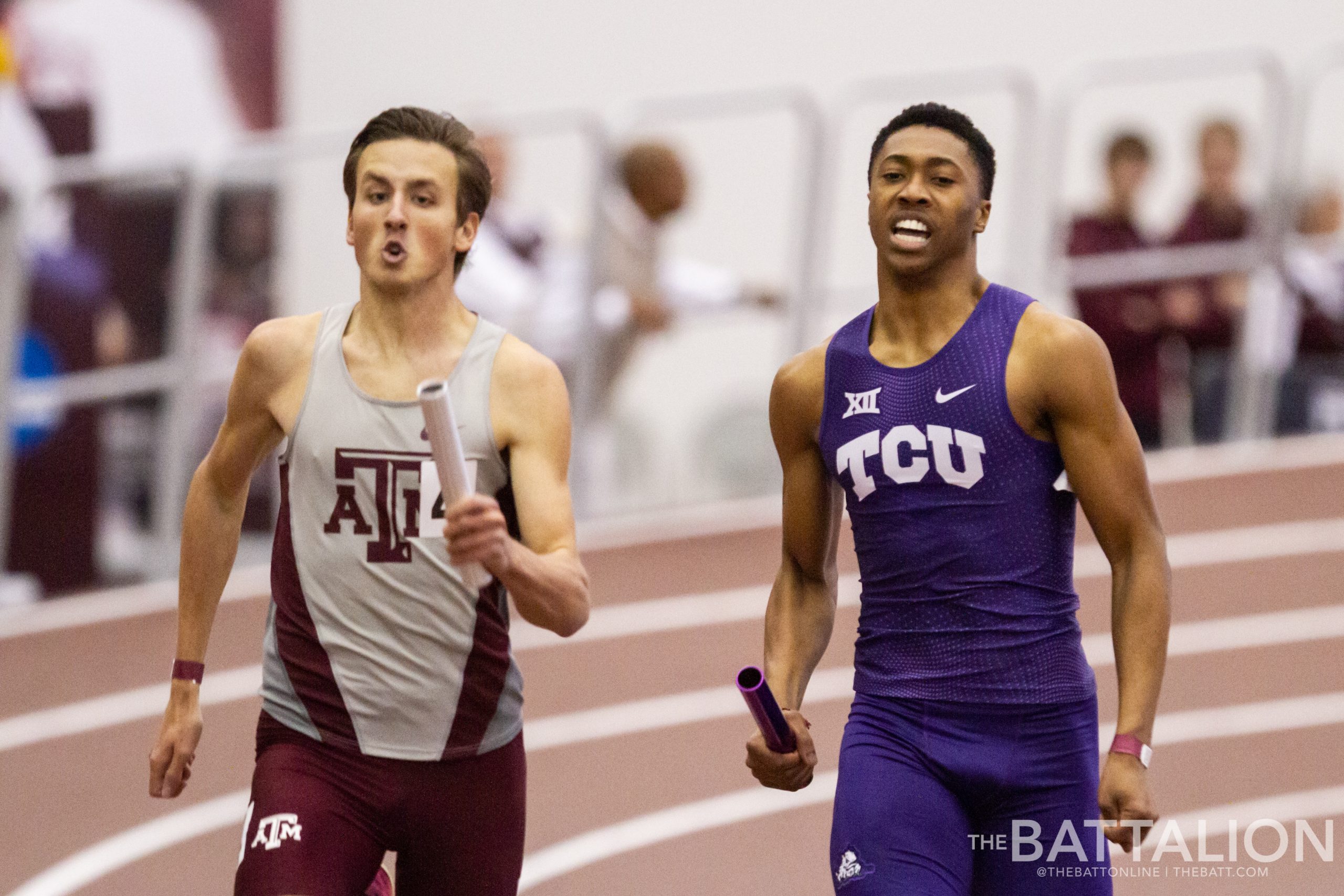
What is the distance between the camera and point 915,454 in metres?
4.09

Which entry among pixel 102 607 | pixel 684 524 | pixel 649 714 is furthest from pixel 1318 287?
pixel 102 607

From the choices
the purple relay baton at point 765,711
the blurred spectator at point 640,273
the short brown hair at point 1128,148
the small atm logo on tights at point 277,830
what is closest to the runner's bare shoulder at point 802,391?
the purple relay baton at point 765,711

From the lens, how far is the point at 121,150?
12.3 meters

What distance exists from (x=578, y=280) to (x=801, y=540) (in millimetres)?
5990

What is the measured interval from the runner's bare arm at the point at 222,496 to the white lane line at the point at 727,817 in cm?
266

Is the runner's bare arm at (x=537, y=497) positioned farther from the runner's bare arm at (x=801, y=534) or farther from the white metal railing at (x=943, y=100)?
the white metal railing at (x=943, y=100)

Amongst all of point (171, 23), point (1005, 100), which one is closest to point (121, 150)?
point (171, 23)

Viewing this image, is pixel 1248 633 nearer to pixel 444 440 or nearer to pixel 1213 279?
pixel 1213 279

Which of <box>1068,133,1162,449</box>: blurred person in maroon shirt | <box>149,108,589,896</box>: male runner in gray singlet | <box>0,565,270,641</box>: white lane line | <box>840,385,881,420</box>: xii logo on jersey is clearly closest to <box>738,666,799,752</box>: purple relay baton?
<box>149,108,589,896</box>: male runner in gray singlet

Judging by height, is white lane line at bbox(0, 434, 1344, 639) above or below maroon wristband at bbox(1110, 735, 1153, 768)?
below

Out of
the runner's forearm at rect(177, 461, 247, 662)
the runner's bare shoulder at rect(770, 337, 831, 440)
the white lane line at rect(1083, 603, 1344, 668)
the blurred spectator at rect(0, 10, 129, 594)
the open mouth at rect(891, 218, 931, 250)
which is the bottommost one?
the white lane line at rect(1083, 603, 1344, 668)

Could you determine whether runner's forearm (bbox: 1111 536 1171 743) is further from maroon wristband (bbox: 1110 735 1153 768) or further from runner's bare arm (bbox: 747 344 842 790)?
runner's bare arm (bbox: 747 344 842 790)

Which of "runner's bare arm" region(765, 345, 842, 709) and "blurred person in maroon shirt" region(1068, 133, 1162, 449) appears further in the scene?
"blurred person in maroon shirt" region(1068, 133, 1162, 449)

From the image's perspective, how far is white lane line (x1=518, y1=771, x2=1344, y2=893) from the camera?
692cm
